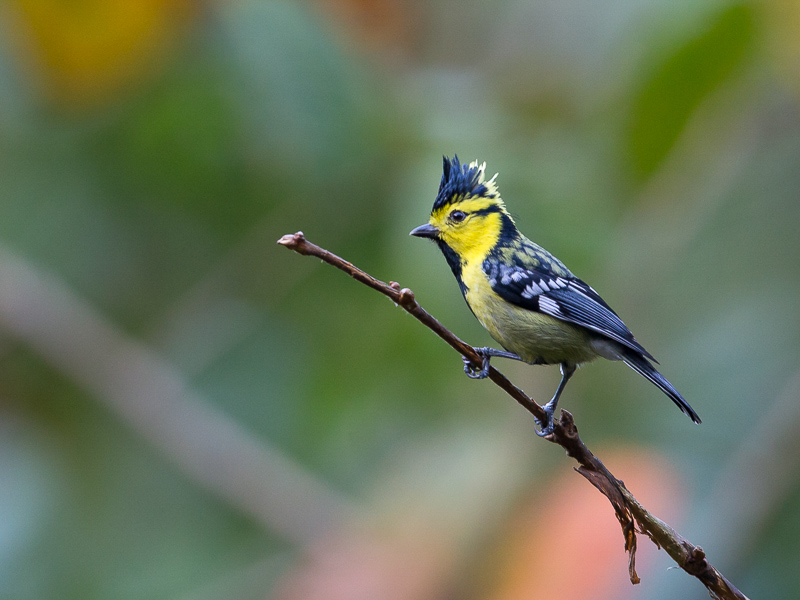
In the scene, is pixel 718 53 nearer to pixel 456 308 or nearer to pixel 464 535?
pixel 456 308

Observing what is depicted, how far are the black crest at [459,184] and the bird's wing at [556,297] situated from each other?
0.38 meters

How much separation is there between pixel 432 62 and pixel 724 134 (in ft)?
7.58

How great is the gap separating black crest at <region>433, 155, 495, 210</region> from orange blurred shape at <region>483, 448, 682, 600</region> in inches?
60.7

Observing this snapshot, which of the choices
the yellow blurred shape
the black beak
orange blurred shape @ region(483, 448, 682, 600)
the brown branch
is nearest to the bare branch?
orange blurred shape @ region(483, 448, 682, 600)

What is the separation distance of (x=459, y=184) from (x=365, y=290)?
2.53 meters

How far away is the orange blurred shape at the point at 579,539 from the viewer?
344cm

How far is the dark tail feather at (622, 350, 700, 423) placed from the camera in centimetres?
234

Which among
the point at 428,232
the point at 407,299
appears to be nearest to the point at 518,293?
the point at 428,232

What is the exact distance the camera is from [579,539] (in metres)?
3.67

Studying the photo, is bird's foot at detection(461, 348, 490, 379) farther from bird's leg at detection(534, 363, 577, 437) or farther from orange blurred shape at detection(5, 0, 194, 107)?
orange blurred shape at detection(5, 0, 194, 107)

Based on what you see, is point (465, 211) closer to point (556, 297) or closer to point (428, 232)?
point (428, 232)

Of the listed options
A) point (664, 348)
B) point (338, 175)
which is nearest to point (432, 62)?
point (338, 175)

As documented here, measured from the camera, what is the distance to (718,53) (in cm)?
414

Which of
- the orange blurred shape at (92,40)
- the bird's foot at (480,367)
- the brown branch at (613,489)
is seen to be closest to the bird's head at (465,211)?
the bird's foot at (480,367)
